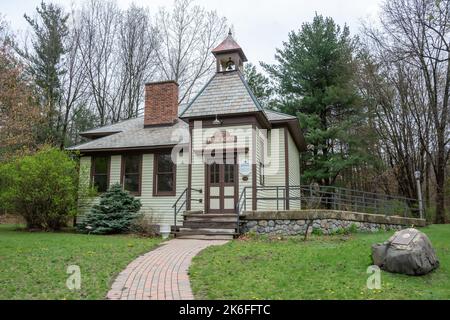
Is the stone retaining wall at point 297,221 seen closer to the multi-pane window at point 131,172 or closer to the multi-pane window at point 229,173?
the multi-pane window at point 229,173

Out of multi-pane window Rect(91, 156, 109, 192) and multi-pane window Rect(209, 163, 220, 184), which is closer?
multi-pane window Rect(209, 163, 220, 184)

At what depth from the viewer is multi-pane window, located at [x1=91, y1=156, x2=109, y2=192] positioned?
17084 mm

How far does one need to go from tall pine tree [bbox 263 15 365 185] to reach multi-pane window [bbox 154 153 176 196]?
10.6 m

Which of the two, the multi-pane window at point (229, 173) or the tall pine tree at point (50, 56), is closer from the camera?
the multi-pane window at point (229, 173)

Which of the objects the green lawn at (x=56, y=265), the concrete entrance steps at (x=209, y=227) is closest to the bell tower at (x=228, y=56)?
the concrete entrance steps at (x=209, y=227)

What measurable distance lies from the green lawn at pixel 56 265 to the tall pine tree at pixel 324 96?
50.6ft

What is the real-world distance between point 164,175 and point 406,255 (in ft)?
36.1

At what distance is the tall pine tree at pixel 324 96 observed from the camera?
23.3 metres

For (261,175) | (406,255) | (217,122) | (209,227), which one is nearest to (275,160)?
(261,175)

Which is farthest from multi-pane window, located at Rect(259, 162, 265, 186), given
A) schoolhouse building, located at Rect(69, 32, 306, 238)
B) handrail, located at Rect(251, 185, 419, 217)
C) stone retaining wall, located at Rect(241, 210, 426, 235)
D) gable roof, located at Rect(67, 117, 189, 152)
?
gable roof, located at Rect(67, 117, 189, 152)

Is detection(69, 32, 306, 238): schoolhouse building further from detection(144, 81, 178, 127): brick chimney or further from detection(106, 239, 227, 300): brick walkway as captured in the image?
detection(106, 239, 227, 300): brick walkway


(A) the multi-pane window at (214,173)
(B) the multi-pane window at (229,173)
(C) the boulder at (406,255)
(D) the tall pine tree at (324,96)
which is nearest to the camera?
(C) the boulder at (406,255)

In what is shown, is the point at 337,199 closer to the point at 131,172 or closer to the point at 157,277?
the point at 157,277
